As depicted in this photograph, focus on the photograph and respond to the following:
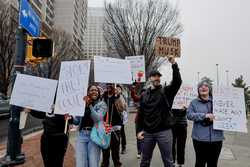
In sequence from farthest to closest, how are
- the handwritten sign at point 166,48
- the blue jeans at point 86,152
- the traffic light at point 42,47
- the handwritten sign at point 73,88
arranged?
the traffic light at point 42,47
the handwritten sign at point 166,48
the blue jeans at point 86,152
the handwritten sign at point 73,88

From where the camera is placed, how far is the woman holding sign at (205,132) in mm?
3904

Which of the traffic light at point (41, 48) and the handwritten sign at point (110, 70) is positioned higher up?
the traffic light at point (41, 48)

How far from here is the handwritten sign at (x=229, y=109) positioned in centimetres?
391

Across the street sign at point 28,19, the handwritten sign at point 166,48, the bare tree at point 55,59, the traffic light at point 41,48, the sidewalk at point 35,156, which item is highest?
the bare tree at point 55,59

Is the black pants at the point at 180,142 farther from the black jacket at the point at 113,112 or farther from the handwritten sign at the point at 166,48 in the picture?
the handwritten sign at the point at 166,48

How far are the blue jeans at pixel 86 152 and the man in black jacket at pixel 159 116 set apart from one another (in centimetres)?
75

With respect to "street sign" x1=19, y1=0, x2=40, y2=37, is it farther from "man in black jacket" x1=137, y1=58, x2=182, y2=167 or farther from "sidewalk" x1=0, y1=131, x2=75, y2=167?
"man in black jacket" x1=137, y1=58, x2=182, y2=167

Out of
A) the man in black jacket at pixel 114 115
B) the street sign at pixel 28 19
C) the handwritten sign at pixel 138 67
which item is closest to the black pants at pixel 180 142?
the man in black jacket at pixel 114 115

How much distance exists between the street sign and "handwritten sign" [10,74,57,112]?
6.47ft

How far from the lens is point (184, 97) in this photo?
5.69 meters

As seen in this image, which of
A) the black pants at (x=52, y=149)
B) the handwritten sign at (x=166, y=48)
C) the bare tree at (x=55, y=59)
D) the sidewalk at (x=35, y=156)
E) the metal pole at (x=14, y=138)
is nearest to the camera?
the black pants at (x=52, y=149)

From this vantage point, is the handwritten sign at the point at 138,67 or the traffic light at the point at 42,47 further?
the handwritten sign at the point at 138,67

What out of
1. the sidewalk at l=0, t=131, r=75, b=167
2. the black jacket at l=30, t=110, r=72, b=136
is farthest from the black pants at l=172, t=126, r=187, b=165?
the black jacket at l=30, t=110, r=72, b=136

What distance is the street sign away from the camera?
536 cm
